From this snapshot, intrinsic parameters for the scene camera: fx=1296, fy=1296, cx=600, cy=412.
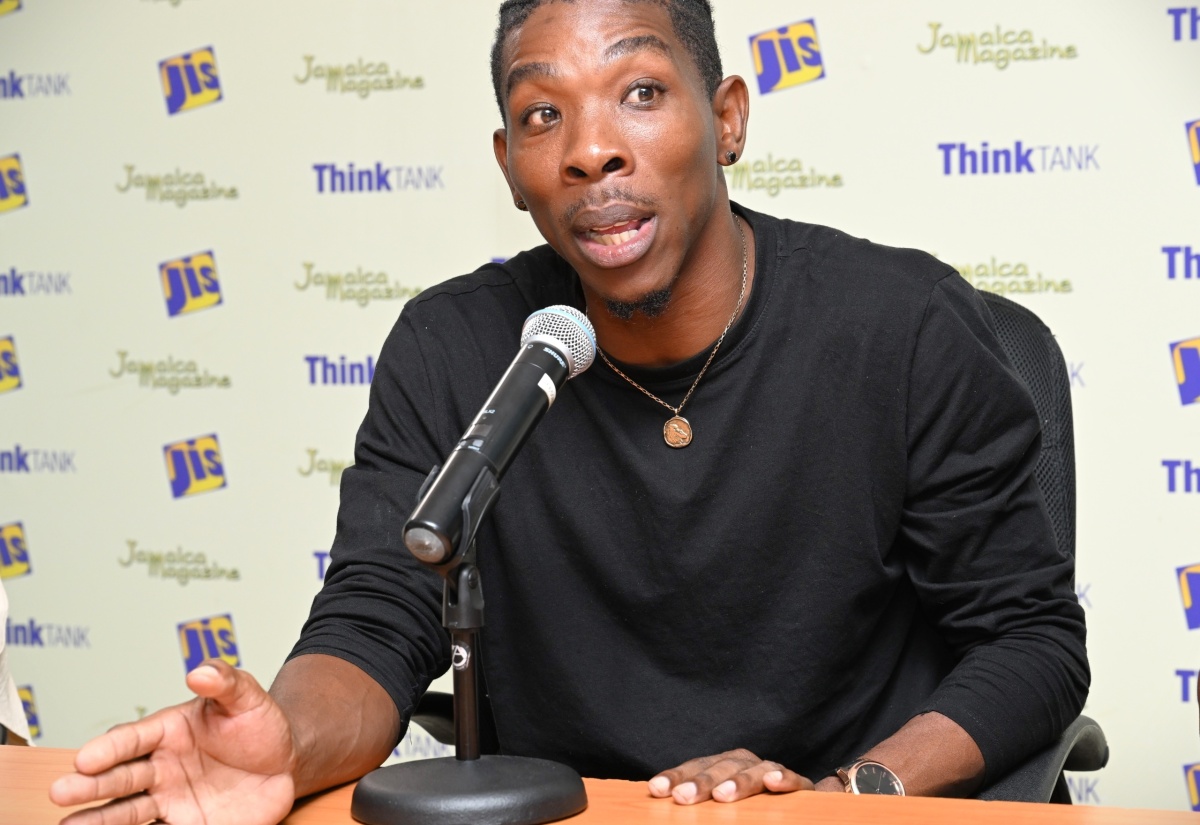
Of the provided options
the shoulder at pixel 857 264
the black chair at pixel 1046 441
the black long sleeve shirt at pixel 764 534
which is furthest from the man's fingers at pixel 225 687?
the shoulder at pixel 857 264

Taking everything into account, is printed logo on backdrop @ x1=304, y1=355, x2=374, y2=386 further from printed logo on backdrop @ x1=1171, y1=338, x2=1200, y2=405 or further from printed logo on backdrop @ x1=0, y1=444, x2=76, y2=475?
printed logo on backdrop @ x1=1171, y1=338, x2=1200, y2=405

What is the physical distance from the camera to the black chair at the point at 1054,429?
4.76ft

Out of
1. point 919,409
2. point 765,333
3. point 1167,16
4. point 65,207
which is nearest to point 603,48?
point 765,333

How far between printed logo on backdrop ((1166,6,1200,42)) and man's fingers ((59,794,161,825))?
2.46 m

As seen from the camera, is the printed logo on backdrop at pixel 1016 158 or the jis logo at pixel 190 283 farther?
the jis logo at pixel 190 283

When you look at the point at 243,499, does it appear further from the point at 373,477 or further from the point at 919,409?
the point at 919,409

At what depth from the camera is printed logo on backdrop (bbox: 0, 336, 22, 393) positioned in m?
3.40

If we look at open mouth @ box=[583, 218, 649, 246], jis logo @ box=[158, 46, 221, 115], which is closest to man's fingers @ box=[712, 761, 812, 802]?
open mouth @ box=[583, 218, 649, 246]

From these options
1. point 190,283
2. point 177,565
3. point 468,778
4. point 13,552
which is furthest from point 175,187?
point 468,778

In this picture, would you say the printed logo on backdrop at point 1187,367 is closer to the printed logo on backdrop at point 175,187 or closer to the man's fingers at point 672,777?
the man's fingers at point 672,777

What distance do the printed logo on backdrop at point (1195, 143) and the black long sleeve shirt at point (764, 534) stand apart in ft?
4.21

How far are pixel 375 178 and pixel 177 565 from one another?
111 centimetres

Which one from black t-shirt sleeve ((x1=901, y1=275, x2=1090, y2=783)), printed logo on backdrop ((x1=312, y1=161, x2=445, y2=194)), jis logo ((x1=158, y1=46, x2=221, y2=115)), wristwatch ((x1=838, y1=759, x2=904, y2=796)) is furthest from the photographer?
jis logo ((x1=158, y1=46, x2=221, y2=115))

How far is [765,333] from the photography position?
1.55 meters
